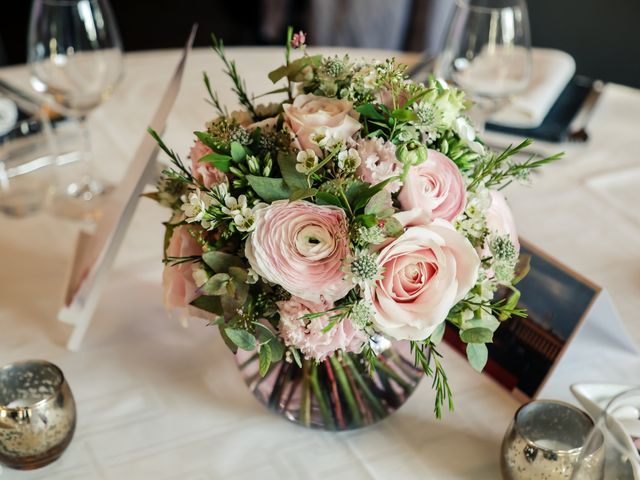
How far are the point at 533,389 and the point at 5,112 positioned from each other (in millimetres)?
964

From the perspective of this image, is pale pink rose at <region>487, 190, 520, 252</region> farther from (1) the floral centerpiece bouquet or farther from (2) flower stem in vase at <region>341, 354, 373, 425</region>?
(2) flower stem in vase at <region>341, 354, 373, 425</region>

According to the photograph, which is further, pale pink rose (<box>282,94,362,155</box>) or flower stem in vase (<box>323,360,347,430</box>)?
flower stem in vase (<box>323,360,347,430</box>)

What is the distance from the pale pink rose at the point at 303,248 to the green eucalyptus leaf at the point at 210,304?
0.10m

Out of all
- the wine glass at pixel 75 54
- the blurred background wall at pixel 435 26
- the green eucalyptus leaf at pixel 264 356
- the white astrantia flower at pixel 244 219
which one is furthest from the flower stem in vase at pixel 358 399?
the blurred background wall at pixel 435 26

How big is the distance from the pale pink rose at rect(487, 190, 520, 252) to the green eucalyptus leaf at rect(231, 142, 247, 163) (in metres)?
0.23

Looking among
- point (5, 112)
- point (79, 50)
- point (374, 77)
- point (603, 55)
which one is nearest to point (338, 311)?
point (374, 77)

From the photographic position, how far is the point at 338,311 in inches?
26.7

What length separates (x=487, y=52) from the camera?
50.6 inches

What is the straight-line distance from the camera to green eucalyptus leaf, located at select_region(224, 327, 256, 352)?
69 cm

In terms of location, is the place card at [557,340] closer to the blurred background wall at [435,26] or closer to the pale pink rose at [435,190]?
the pale pink rose at [435,190]

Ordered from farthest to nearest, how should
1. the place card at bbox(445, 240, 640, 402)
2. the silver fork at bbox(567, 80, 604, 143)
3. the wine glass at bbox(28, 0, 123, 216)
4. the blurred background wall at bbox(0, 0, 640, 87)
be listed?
the blurred background wall at bbox(0, 0, 640, 87) < the silver fork at bbox(567, 80, 604, 143) < the wine glass at bbox(28, 0, 123, 216) < the place card at bbox(445, 240, 640, 402)

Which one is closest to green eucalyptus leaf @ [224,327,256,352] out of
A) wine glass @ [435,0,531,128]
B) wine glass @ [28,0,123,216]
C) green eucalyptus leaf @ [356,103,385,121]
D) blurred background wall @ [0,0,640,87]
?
green eucalyptus leaf @ [356,103,385,121]

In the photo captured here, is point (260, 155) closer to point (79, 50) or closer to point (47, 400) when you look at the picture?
point (47, 400)

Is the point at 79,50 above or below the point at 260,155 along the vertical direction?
below
